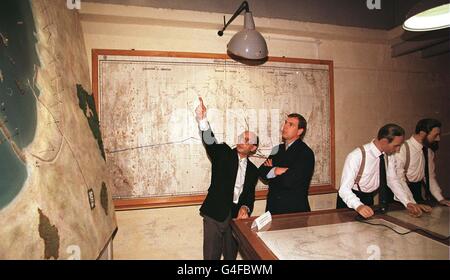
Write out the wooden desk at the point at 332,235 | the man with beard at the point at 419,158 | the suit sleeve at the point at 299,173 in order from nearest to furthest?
the wooden desk at the point at 332,235 → the suit sleeve at the point at 299,173 → the man with beard at the point at 419,158

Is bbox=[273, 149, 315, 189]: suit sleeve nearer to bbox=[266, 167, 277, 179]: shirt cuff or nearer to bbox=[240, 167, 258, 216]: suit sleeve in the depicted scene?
bbox=[266, 167, 277, 179]: shirt cuff

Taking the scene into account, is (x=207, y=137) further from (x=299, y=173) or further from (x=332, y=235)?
(x=332, y=235)

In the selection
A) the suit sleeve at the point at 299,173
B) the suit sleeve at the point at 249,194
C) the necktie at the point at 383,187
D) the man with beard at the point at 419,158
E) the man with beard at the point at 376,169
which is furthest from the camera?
the man with beard at the point at 419,158

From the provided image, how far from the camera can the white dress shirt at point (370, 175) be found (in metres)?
1.74

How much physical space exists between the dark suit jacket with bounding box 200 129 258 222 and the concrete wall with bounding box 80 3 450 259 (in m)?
0.44

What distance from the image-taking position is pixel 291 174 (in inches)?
74.2

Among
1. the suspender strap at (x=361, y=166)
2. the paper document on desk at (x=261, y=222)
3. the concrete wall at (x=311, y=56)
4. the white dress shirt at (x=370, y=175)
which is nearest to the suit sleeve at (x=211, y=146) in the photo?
the concrete wall at (x=311, y=56)

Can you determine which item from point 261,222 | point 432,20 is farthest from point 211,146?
point 432,20

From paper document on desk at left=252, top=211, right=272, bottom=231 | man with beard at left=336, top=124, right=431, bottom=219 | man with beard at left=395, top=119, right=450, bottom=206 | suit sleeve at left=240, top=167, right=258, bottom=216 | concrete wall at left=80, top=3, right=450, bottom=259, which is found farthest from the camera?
man with beard at left=395, top=119, right=450, bottom=206

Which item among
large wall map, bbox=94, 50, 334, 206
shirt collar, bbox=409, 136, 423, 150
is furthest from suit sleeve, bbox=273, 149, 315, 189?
shirt collar, bbox=409, 136, 423, 150

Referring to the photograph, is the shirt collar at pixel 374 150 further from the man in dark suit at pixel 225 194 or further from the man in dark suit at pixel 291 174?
the man in dark suit at pixel 225 194

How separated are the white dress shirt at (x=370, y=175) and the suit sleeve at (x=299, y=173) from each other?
264 mm

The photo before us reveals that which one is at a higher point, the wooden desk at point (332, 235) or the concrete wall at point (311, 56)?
the concrete wall at point (311, 56)

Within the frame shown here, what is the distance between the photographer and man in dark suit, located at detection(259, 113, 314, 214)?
6.25 ft
